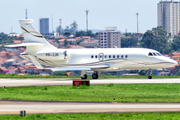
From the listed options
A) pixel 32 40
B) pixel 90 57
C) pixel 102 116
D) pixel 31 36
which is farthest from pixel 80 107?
pixel 31 36

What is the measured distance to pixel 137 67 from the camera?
47.5 m

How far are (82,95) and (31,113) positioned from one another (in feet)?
28.0

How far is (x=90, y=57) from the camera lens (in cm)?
4809

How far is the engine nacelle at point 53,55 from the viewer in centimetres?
4844

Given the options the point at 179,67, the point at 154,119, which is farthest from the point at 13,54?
the point at 179,67

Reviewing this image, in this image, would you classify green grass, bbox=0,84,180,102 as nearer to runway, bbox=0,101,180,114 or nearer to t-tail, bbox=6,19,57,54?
runway, bbox=0,101,180,114

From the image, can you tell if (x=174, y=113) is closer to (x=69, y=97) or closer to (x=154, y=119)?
(x=154, y=119)

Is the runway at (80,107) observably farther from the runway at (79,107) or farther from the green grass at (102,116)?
the green grass at (102,116)

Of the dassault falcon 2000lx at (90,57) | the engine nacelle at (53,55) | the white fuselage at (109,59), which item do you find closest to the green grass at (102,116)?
the dassault falcon 2000lx at (90,57)

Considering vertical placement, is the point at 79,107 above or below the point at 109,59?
below

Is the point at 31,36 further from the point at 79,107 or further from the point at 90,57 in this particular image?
the point at 79,107

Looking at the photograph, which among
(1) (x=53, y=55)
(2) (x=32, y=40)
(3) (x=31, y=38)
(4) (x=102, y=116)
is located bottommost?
(4) (x=102, y=116)

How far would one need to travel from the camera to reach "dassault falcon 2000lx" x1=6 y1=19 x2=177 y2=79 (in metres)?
46.9

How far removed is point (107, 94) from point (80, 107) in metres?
7.20
